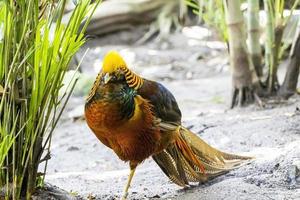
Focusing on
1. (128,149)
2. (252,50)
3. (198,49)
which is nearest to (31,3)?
(128,149)

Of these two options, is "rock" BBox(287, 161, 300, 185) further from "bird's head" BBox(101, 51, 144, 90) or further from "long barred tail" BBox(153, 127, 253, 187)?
"bird's head" BBox(101, 51, 144, 90)

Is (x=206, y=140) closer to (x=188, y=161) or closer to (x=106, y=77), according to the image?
(x=188, y=161)

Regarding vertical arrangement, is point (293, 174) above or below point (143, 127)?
below

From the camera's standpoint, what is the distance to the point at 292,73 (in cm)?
509

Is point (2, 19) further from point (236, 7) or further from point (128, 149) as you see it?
point (236, 7)

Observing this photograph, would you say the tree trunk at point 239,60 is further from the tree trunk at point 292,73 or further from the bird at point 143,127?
the bird at point 143,127

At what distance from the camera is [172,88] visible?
728 centimetres

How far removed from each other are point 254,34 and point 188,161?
7.52 ft

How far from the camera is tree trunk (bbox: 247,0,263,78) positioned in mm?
5117

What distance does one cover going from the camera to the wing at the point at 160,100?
286 cm

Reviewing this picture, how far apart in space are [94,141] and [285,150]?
7.14 feet

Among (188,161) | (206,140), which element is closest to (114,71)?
(188,161)

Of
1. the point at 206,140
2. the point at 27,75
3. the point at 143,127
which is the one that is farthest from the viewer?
the point at 206,140

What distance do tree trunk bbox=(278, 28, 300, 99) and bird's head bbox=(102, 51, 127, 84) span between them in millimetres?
2522
